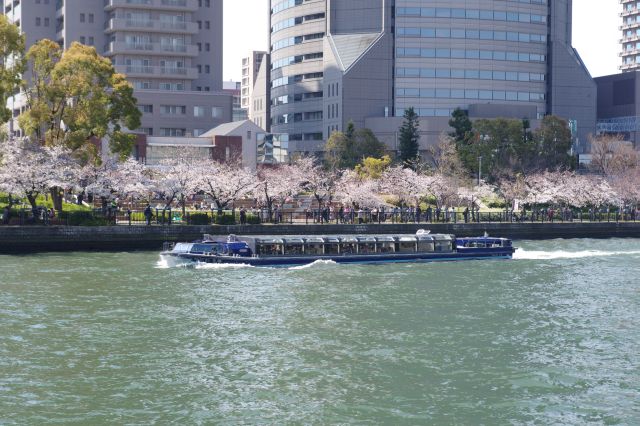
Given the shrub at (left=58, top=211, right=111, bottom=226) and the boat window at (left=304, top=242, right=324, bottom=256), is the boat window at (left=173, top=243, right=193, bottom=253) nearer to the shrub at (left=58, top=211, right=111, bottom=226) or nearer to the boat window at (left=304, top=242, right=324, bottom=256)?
the boat window at (left=304, top=242, right=324, bottom=256)

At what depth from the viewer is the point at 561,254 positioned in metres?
72.1

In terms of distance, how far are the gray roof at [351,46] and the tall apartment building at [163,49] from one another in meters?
22.5

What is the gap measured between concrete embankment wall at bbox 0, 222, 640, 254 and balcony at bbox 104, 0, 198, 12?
5667 centimetres

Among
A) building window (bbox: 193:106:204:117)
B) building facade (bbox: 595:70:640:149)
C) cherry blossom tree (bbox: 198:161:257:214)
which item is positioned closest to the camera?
cherry blossom tree (bbox: 198:161:257:214)

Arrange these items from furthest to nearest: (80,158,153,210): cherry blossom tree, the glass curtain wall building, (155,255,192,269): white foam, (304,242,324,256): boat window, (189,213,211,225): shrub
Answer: the glass curtain wall building → (80,158,153,210): cherry blossom tree → (189,213,211,225): shrub → (304,242,324,256): boat window → (155,255,192,269): white foam

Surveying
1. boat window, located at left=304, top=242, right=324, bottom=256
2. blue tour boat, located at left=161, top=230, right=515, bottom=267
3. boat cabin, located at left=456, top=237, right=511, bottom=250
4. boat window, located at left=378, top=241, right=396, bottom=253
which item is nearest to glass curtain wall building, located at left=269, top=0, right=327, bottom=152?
boat cabin, located at left=456, top=237, right=511, bottom=250

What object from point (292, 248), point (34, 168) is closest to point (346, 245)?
point (292, 248)

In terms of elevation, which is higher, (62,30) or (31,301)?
(62,30)

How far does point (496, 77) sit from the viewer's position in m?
146

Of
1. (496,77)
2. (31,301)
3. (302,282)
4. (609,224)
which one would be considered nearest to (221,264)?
(302,282)

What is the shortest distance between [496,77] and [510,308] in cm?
10624

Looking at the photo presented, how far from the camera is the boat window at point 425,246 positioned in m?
68.2

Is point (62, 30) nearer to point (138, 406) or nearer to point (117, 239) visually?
point (117, 239)

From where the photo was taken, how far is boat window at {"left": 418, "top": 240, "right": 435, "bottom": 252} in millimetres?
68188
